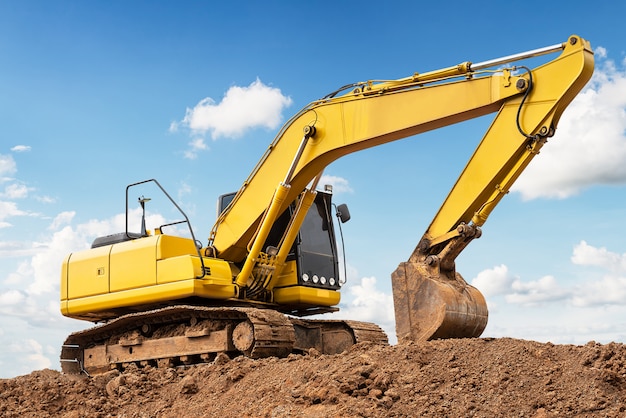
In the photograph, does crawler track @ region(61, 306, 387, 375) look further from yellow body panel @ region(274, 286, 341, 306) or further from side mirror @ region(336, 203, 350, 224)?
side mirror @ region(336, 203, 350, 224)

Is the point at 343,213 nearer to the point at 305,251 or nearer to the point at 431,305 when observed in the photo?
the point at 305,251

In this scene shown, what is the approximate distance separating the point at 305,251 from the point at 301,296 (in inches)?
26.7

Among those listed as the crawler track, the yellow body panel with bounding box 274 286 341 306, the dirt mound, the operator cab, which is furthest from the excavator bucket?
the operator cab

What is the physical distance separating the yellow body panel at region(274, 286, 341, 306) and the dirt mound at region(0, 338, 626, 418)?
6.64 ft

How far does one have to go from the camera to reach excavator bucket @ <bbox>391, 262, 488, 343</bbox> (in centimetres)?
791

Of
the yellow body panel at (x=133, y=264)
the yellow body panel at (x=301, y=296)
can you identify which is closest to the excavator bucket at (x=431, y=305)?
the yellow body panel at (x=301, y=296)

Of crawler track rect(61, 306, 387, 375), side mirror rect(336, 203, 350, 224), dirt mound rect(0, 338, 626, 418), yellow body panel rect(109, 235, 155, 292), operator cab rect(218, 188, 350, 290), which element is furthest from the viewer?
side mirror rect(336, 203, 350, 224)

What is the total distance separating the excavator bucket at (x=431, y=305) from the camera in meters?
7.91

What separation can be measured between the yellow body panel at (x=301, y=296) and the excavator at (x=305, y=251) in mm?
20

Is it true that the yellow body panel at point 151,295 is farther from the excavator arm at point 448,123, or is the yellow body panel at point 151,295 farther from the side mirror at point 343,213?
the side mirror at point 343,213

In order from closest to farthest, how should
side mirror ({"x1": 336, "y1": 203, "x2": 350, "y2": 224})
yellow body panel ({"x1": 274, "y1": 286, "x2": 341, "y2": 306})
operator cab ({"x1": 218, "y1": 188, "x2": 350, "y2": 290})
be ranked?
1. yellow body panel ({"x1": 274, "y1": 286, "x2": 341, "y2": 306})
2. operator cab ({"x1": 218, "y1": 188, "x2": 350, "y2": 290})
3. side mirror ({"x1": 336, "y1": 203, "x2": 350, "y2": 224})

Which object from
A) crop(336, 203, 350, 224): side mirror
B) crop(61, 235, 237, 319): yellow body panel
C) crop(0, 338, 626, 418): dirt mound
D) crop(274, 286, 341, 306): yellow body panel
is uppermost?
crop(336, 203, 350, 224): side mirror

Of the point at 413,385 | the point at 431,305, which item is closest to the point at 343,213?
the point at 431,305

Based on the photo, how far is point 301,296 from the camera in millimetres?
10562
